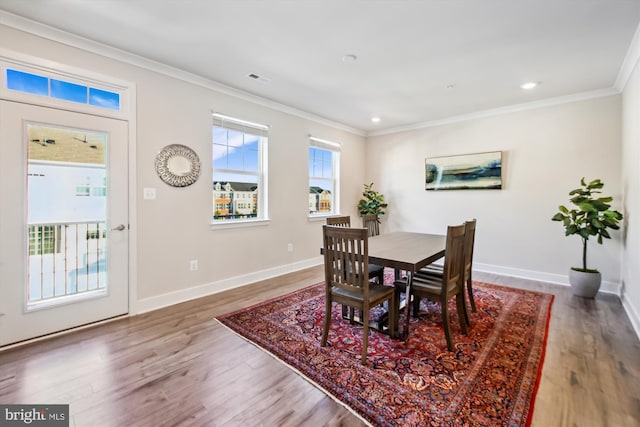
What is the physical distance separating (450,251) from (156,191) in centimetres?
301

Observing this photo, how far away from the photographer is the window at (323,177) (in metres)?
5.11

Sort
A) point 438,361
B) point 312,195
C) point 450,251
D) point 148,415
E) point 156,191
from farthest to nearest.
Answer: point 312,195 → point 156,191 → point 450,251 → point 438,361 → point 148,415

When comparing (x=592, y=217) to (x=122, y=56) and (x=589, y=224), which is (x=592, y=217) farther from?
(x=122, y=56)

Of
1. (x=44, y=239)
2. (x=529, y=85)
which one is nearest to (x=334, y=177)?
(x=529, y=85)

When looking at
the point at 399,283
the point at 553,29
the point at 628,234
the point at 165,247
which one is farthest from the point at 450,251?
the point at 165,247

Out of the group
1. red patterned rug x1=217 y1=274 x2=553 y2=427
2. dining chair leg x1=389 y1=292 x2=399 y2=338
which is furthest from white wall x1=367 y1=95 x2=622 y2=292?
dining chair leg x1=389 y1=292 x2=399 y2=338

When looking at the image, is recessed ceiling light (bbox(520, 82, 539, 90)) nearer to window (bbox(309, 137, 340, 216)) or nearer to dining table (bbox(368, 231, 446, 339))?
dining table (bbox(368, 231, 446, 339))

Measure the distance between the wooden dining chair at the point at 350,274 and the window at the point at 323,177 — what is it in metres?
2.84

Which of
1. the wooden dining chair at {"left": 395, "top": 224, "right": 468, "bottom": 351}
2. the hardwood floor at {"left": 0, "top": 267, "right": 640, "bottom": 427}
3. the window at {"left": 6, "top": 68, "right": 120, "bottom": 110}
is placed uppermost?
the window at {"left": 6, "top": 68, "right": 120, "bottom": 110}

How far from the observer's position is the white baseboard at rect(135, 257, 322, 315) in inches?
120

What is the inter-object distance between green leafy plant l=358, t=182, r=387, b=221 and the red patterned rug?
2727mm

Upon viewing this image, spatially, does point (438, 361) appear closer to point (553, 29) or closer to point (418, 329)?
point (418, 329)

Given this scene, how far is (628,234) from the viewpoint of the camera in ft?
10.4

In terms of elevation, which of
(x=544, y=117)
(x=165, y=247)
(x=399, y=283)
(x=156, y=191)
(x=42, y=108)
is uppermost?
(x=544, y=117)
